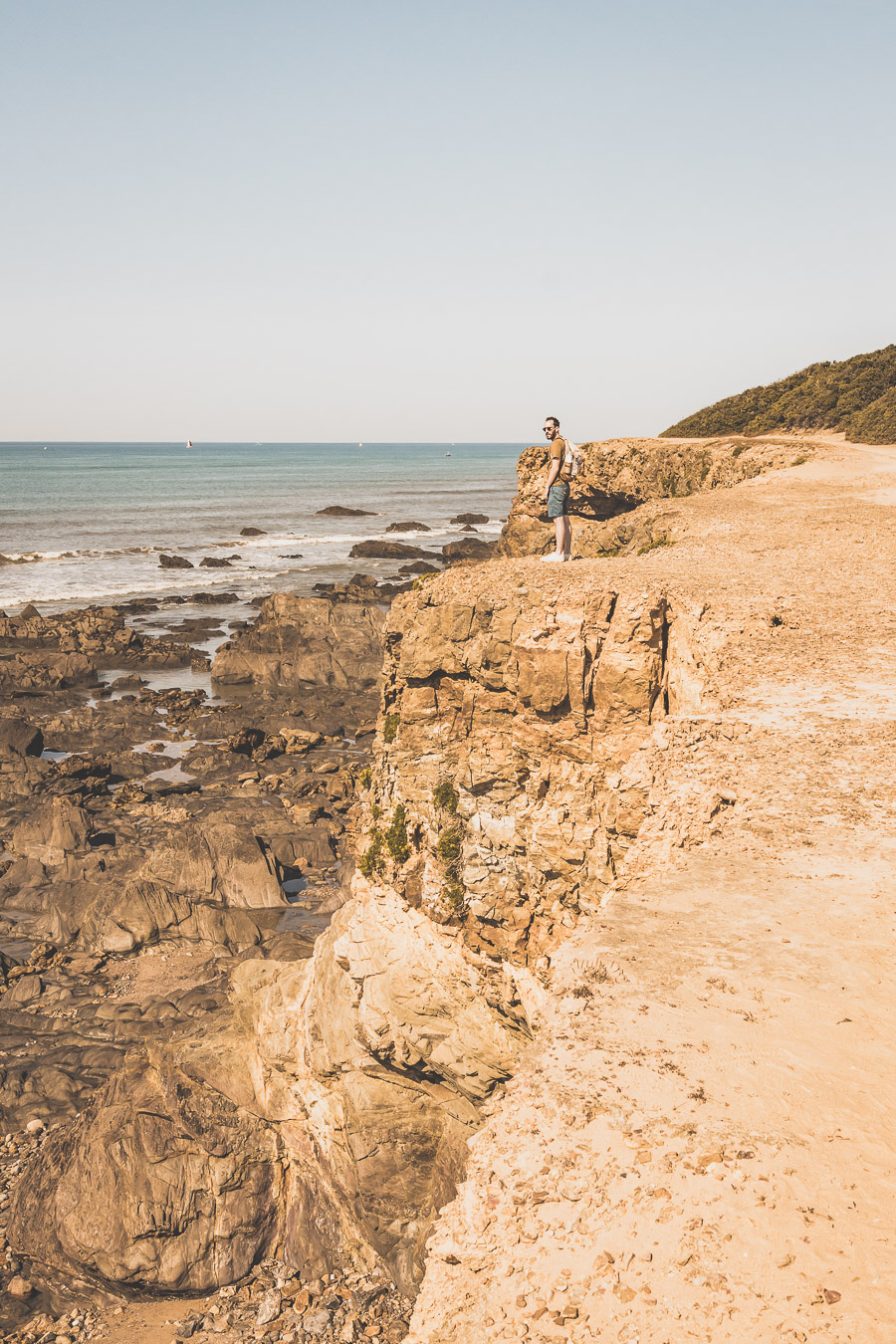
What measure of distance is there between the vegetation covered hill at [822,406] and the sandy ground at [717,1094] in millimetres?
22885

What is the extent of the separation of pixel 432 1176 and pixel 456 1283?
806 centimetres

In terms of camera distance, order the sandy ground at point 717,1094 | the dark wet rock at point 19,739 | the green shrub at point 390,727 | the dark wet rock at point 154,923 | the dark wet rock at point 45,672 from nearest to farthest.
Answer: the sandy ground at point 717,1094 → the green shrub at point 390,727 → the dark wet rock at point 154,923 → the dark wet rock at point 19,739 → the dark wet rock at point 45,672

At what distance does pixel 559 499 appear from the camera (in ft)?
41.3

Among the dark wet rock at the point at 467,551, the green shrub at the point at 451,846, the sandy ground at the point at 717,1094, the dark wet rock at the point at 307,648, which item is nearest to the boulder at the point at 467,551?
the dark wet rock at the point at 467,551

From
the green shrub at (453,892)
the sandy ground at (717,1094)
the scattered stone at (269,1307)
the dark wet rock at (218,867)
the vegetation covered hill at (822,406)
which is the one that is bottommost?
the scattered stone at (269,1307)

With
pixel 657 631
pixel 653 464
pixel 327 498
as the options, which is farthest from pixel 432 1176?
pixel 327 498

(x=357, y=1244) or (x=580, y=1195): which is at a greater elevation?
(x=580, y=1195)

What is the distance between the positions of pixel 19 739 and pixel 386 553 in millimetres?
41306

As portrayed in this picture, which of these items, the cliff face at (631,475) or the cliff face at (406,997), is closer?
the cliff face at (406,997)

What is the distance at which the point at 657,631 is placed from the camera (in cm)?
932

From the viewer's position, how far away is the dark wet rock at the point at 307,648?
33.4m

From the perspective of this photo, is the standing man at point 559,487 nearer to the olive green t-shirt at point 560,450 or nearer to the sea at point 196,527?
the olive green t-shirt at point 560,450

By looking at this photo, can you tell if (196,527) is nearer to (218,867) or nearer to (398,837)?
(218,867)

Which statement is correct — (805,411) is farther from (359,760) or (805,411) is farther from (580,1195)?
(580,1195)
